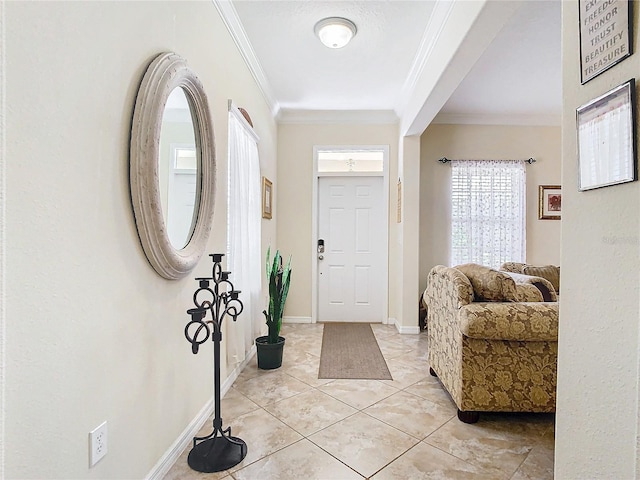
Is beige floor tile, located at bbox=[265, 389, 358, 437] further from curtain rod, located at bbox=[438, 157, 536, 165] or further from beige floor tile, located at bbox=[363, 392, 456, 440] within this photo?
curtain rod, located at bbox=[438, 157, 536, 165]

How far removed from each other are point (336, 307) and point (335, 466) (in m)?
3.07

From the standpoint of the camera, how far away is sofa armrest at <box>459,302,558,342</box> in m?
2.05

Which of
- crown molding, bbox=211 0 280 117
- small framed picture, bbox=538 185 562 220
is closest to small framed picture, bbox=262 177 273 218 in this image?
crown molding, bbox=211 0 280 117

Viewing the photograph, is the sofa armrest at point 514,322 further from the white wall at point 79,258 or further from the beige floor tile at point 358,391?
the white wall at point 79,258

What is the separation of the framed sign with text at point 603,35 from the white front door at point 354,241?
12.4ft

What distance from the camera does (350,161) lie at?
4.82 m

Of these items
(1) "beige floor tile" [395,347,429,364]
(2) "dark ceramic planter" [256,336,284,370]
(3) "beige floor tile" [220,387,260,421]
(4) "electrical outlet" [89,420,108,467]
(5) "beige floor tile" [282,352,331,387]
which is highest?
(4) "electrical outlet" [89,420,108,467]

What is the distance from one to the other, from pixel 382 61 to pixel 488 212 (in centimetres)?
249

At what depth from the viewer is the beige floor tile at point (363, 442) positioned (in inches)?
71.7

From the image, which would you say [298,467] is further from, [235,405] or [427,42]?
[427,42]

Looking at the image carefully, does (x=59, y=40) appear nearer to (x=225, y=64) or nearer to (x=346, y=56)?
(x=225, y=64)

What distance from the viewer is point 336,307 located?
4.84 meters

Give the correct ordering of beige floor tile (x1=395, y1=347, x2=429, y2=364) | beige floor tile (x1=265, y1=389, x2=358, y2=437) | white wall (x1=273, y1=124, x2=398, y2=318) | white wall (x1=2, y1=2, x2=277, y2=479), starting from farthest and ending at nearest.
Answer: white wall (x1=273, y1=124, x2=398, y2=318)
beige floor tile (x1=395, y1=347, x2=429, y2=364)
beige floor tile (x1=265, y1=389, x2=358, y2=437)
white wall (x1=2, y1=2, x2=277, y2=479)

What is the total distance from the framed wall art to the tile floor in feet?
4.94
